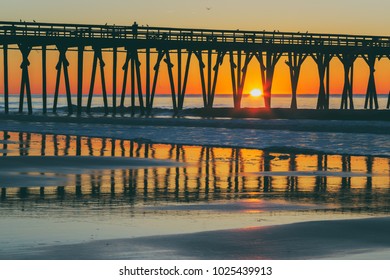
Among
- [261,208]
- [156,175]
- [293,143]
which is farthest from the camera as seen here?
[293,143]

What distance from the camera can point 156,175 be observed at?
2056 cm

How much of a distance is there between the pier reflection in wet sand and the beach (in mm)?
26

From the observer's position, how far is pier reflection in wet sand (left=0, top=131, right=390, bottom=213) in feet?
54.0

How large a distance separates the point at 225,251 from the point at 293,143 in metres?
20.7

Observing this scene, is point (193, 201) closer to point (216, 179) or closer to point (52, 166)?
point (216, 179)

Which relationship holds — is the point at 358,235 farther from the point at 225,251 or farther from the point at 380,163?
the point at 380,163

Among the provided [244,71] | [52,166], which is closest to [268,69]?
[244,71]

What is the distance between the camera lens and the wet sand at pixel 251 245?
11.6 meters

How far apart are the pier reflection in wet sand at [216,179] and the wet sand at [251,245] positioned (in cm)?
232

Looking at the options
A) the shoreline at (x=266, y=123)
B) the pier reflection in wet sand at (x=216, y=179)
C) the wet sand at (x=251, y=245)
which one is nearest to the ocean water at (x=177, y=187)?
the pier reflection in wet sand at (x=216, y=179)

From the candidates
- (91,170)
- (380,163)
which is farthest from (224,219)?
(380,163)

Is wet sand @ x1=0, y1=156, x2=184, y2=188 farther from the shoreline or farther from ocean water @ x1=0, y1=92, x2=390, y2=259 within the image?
the shoreline

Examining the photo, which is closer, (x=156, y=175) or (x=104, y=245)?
(x=104, y=245)
